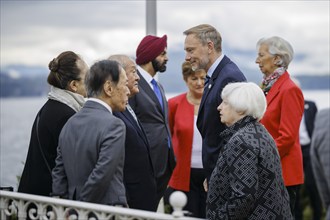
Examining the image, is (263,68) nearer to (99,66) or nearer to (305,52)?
(99,66)

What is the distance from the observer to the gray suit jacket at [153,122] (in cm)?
558

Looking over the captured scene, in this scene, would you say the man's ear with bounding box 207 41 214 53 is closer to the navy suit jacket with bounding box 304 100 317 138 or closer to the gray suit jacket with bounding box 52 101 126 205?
the gray suit jacket with bounding box 52 101 126 205

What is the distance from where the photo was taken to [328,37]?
33.4 feet

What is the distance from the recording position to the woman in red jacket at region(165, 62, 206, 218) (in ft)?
19.7

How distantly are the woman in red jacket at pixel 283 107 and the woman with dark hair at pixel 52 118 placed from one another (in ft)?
4.34

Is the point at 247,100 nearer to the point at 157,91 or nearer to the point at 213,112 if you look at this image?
the point at 213,112

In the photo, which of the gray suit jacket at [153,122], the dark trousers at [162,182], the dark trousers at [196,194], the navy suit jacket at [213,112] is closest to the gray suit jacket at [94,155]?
the navy suit jacket at [213,112]

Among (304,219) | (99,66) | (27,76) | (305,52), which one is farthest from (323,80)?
(99,66)

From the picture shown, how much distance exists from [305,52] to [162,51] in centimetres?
456

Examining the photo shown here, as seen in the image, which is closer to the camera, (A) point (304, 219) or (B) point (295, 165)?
(B) point (295, 165)

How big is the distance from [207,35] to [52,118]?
116 cm

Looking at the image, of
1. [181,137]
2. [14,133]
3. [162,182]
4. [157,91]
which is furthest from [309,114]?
[162,182]

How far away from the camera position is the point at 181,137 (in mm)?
6270

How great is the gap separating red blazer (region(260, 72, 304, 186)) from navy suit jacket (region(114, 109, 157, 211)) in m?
0.92
